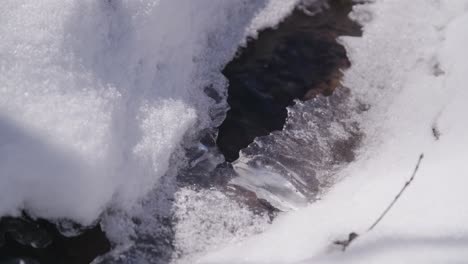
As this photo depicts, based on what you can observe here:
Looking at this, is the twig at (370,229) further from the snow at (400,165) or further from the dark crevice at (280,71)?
the dark crevice at (280,71)

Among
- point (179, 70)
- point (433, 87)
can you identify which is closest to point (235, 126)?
point (179, 70)

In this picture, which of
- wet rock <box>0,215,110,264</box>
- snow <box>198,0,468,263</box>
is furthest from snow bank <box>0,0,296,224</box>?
snow <box>198,0,468,263</box>

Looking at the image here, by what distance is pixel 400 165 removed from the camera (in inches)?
74.5

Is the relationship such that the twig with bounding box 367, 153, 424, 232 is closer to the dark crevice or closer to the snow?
the snow

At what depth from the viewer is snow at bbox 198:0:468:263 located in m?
1.57

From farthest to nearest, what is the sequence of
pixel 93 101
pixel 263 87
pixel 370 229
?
pixel 263 87 < pixel 93 101 < pixel 370 229

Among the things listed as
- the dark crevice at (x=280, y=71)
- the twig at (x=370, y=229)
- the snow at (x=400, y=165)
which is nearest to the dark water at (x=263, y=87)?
the dark crevice at (x=280, y=71)

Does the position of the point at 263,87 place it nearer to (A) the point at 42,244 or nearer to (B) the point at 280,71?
→ (B) the point at 280,71

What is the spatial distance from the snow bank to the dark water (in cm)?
7

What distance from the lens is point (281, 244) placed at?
170 cm

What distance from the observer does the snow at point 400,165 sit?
5.16ft

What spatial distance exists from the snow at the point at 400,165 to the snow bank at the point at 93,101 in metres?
0.48

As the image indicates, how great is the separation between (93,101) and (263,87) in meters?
0.85

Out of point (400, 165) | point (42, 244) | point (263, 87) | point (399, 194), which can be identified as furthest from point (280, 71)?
point (42, 244)
